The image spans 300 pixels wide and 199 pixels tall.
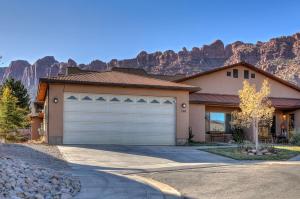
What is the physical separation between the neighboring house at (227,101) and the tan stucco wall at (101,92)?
2.80m

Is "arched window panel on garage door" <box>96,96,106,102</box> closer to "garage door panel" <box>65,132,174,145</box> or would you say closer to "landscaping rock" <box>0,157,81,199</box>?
"garage door panel" <box>65,132,174,145</box>

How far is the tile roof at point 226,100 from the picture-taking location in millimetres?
27203

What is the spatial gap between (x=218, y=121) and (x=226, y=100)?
67.4 inches

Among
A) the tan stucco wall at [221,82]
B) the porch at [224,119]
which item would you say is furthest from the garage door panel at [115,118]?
the tan stucco wall at [221,82]

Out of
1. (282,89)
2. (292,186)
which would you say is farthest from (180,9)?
(292,186)

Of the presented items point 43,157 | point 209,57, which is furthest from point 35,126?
point 209,57

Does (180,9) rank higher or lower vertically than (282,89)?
higher

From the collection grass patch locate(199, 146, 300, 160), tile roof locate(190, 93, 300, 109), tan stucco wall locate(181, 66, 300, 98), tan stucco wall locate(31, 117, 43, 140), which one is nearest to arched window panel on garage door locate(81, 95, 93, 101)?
grass patch locate(199, 146, 300, 160)

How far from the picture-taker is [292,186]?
10141mm

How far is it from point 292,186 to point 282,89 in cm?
2269

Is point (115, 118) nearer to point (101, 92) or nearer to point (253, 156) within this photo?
point (101, 92)

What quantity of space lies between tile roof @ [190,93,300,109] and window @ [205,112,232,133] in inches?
45.9

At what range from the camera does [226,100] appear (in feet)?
92.1

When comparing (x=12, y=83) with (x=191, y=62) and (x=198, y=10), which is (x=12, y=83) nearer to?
(x=198, y=10)
